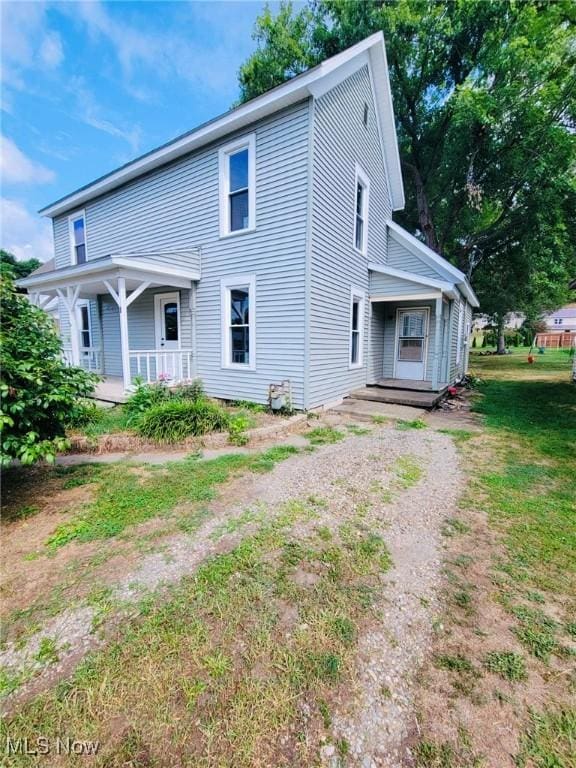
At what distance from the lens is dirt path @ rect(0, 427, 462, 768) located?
1.58 m

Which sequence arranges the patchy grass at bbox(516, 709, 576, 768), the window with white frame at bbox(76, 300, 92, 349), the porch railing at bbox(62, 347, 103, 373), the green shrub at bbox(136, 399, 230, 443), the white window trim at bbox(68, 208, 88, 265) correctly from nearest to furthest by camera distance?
1. the patchy grass at bbox(516, 709, 576, 768)
2. the green shrub at bbox(136, 399, 230, 443)
3. the porch railing at bbox(62, 347, 103, 373)
4. the white window trim at bbox(68, 208, 88, 265)
5. the window with white frame at bbox(76, 300, 92, 349)

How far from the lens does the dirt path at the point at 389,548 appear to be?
5.19ft

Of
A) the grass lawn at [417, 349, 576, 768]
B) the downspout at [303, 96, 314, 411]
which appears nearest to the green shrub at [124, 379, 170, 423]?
the downspout at [303, 96, 314, 411]

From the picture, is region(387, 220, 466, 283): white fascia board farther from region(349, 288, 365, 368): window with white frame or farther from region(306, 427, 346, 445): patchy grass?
region(306, 427, 346, 445): patchy grass

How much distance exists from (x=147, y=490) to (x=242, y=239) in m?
5.76

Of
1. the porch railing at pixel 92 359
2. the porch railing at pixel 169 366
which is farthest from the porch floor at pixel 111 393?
the porch railing at pixel 92 359

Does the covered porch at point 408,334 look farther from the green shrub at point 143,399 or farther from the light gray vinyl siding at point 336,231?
the green shrub at point 143,399

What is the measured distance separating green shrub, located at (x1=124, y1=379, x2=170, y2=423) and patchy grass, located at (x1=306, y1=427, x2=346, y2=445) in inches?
121

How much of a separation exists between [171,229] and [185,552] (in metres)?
8.39

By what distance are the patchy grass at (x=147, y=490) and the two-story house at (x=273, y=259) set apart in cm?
265

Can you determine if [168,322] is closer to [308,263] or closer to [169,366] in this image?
[169,366]

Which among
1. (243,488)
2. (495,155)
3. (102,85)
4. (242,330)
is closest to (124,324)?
(242,330)

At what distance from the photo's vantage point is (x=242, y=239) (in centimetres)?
743

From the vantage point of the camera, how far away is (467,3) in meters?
12.6
